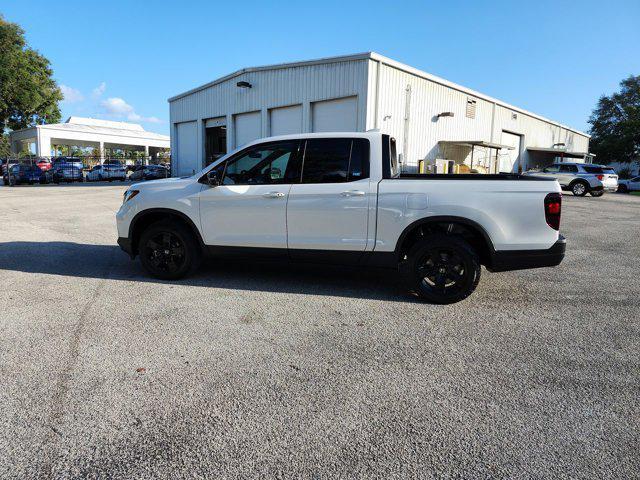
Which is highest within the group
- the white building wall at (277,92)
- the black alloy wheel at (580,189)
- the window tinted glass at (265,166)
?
the white building wall at (277,92)

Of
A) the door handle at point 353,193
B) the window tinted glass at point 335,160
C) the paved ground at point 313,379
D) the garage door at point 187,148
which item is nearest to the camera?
the paved ground at point 313,379

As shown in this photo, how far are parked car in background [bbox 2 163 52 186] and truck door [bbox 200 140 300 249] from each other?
29229mm

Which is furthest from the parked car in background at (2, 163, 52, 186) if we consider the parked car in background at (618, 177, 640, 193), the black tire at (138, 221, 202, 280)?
the parked car in background at (618, 177, 640, 193)

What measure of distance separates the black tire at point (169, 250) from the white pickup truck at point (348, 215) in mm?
13

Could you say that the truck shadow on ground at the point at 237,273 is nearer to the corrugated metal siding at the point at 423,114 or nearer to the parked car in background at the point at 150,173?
the corrugated metal siding at the point at 423,114

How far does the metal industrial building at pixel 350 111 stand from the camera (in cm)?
1912

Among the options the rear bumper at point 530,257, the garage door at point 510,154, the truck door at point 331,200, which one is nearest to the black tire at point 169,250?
the truck door at point 331,200

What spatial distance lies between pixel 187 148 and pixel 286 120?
9899 mm

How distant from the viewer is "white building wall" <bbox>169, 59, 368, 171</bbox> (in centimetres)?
1884

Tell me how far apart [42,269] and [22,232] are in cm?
383

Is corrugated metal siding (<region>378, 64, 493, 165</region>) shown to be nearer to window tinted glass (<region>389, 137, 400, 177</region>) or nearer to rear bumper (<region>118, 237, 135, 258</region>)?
window tinted glass (<region>389, 137, 400, 177</region>)

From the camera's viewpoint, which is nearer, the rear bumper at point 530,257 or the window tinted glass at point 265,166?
the rear bumper at point 530,257

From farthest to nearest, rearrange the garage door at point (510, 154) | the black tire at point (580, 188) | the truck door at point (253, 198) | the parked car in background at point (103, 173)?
the parked car in background at point (103, 173), the garage door at point (510, 154), the black tire at point (580, 188), the truck door at point (253, 198)

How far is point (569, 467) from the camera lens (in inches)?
93.7
